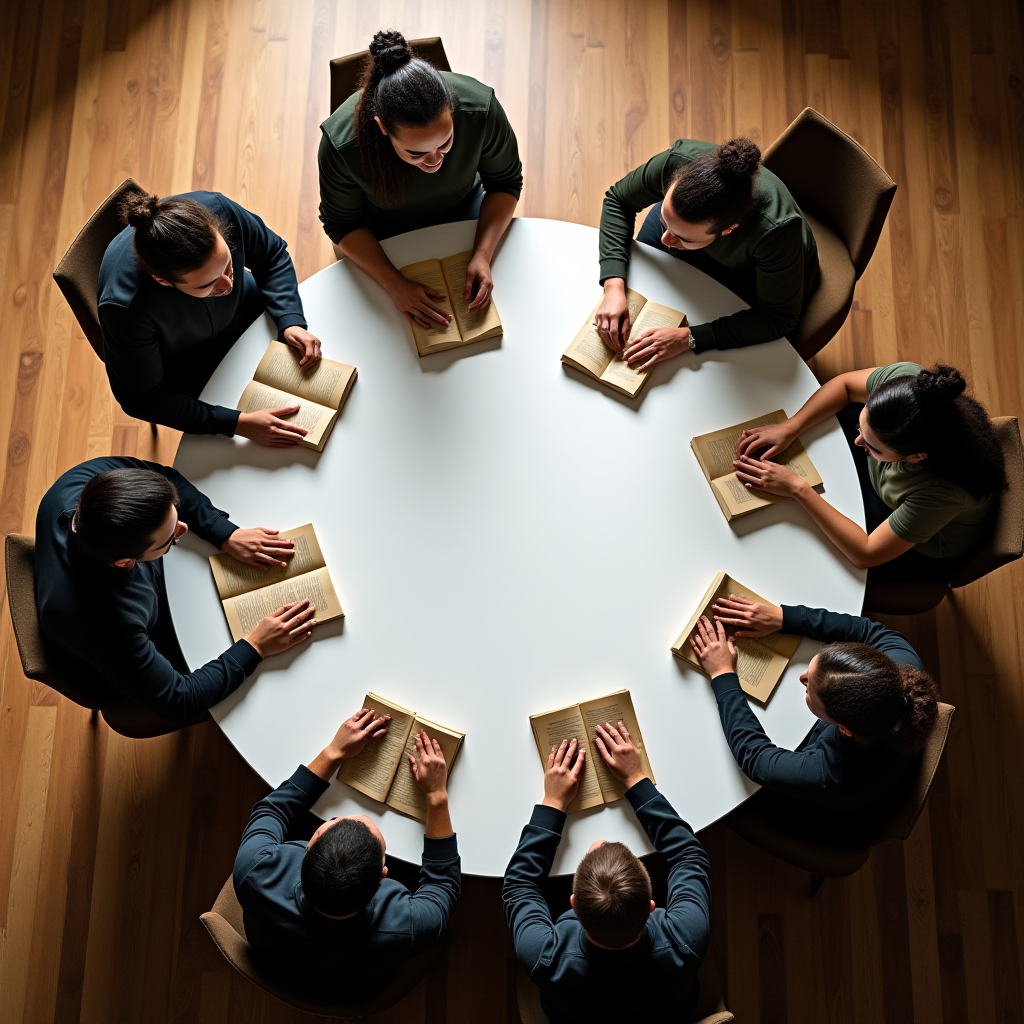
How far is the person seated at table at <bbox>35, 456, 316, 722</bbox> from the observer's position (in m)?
1.80

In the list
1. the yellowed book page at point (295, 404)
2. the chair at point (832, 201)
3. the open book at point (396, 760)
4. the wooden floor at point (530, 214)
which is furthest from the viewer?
the wooden floor at point (530, 214)

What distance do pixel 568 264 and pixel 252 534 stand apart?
1.11 m

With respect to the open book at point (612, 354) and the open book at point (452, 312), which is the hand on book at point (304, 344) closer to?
the open book at point (452, 312)

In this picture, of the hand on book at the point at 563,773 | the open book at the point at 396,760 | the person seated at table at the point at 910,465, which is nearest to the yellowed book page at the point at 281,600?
the open book at the point at 396,760

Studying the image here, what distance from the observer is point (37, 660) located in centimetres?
190

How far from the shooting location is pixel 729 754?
1937 mm

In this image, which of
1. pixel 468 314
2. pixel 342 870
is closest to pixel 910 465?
pixel 468 314

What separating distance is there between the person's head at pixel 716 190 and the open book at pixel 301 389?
3.09 ft

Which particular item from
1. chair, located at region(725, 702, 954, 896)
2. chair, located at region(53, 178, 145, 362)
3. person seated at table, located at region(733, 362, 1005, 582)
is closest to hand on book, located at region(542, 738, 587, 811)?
chair, located at region(725, 702, 954, 896)

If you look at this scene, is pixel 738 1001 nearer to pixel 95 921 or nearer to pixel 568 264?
pixel 95 921

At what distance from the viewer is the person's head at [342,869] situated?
1741 millimetres

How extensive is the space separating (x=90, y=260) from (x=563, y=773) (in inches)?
70.1

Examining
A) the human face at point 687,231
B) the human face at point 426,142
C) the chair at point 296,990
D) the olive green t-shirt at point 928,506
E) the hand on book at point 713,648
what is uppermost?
the human face at point 426,142

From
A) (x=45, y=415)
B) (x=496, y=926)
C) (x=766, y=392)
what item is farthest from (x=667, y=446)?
(x=45, y=415)
